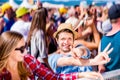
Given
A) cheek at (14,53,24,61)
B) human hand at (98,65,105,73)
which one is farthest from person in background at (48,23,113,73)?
cheek at (14,53,24,61)

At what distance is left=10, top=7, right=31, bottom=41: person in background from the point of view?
286cm

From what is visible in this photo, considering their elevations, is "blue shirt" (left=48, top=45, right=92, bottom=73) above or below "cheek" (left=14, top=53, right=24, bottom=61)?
below

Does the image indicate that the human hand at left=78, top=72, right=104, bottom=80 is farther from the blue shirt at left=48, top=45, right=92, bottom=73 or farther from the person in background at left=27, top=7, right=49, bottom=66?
the person in background at left=27, top=7, right=49, bottom=66

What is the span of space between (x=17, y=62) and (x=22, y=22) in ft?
1.17

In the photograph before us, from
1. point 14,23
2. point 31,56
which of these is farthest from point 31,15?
point 31,56

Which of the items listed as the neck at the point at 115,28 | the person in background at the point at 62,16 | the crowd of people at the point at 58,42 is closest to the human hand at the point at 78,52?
Result: the crowd of people at the point at 58,42

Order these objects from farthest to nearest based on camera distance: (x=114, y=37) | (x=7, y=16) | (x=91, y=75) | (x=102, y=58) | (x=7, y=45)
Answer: (x=114, y=37), (x=102, y=58), (x=91, y=75), (x=7, y=16), (x=7, y=45)

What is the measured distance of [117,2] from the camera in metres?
3.27

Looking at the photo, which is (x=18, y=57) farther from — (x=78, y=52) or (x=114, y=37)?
(x=114, y=37)

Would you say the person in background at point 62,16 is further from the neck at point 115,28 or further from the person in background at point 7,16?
the neck at point 115,28

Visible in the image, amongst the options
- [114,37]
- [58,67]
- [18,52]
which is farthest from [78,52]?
A: [18,52]

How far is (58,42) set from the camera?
117 inches

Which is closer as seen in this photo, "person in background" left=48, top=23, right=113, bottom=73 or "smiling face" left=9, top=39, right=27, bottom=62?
"smiling face" left=9, top=39, right=27, bottom=62

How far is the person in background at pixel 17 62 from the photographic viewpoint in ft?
8.67
